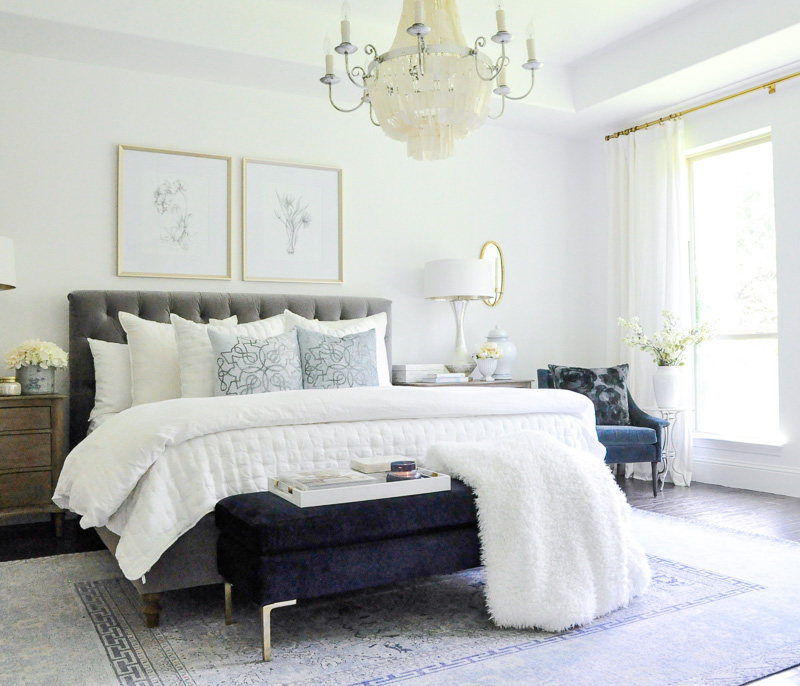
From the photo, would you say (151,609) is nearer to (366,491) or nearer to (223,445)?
(223,445)

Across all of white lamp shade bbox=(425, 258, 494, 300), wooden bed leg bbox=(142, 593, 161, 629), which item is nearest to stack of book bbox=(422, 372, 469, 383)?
white lamp shade bbox=(425, 258, 494, 300)

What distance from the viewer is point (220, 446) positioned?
2580mm

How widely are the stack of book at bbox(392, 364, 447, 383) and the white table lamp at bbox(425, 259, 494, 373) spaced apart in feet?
0.76

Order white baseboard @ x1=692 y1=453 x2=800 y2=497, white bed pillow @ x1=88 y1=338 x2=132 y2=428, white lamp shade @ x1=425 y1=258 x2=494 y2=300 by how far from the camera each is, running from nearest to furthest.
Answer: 1. white bed pillow @ x1=88 y1=338 x2=132 y2=428
2. white baseboard @ x1=692 y1=453 x2=800 y2=497
3. white lamp shade @ x1=425 y1=258 x2=494 y2=300

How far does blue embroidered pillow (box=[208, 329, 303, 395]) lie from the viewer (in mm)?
3678

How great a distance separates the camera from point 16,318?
4.30 metres

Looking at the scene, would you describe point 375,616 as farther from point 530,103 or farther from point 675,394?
point 530,103

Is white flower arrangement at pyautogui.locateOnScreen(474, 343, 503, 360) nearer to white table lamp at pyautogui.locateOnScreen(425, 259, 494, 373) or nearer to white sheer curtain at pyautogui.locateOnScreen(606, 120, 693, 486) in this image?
white table lamp at pyautogui.locateOnScreen(425, 259, 494, 373)

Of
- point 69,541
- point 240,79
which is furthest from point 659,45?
point 69,541

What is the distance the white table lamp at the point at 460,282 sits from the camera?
5180 millimetres

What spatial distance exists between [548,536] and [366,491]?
2.03 ft

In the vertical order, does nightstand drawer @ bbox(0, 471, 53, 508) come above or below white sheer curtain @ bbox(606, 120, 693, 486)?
below

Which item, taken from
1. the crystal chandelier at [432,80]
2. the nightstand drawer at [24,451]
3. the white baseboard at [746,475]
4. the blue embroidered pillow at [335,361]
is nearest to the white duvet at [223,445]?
the nightstand drawer at [24,451]

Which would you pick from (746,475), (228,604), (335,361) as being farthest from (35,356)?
(746,475)
